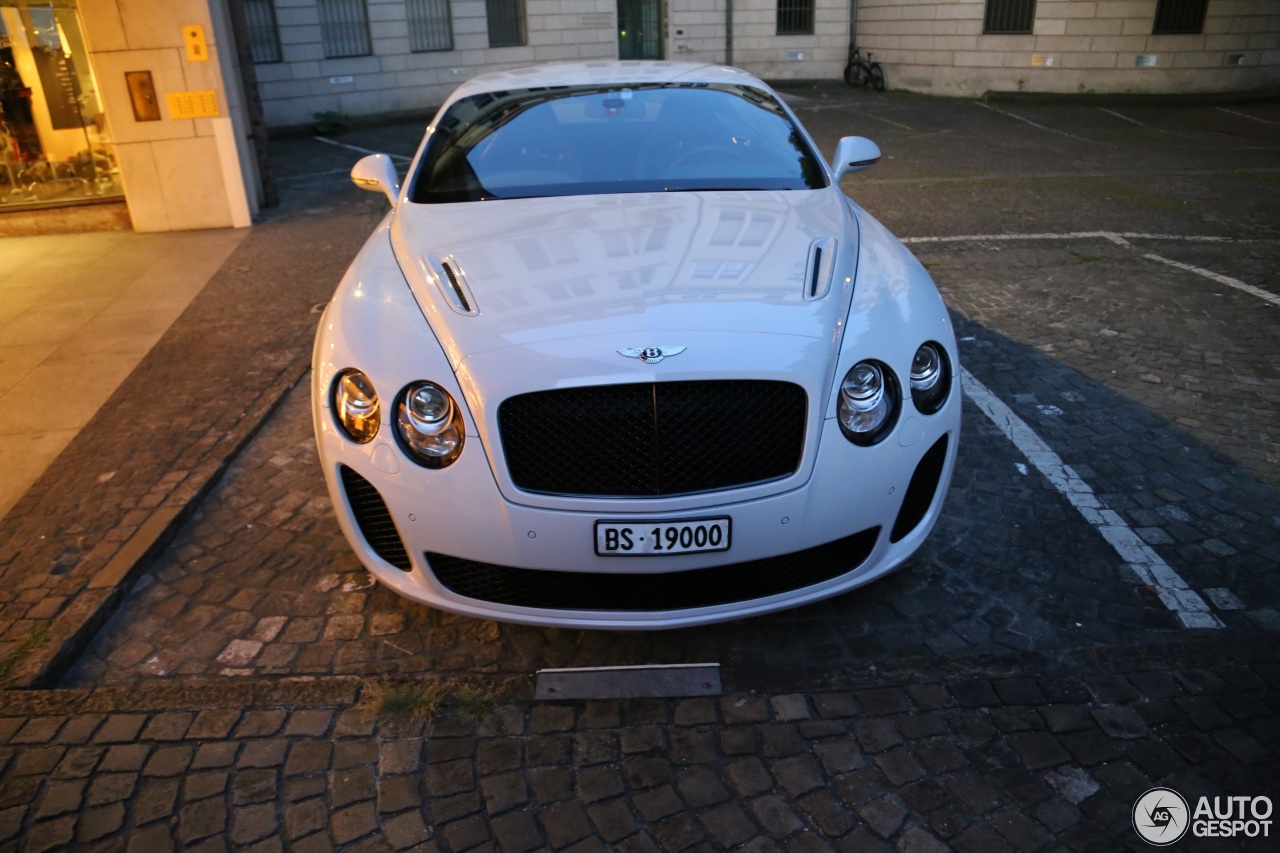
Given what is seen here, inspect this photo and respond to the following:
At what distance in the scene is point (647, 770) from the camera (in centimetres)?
261

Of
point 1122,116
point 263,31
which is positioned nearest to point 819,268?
point 1122,116

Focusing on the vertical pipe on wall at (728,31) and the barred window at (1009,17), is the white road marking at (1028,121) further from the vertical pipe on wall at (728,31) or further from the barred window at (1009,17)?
the vertical pipe on wall at (728,31)

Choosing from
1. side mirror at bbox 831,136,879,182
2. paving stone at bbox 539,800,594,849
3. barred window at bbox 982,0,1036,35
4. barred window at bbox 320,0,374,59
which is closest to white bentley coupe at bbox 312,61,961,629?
paving stone at bbox 539,800,594,849

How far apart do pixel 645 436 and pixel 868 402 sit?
0.69 metres

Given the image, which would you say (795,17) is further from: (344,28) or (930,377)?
(930,377)

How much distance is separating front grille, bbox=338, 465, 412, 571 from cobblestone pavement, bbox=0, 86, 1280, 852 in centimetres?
38

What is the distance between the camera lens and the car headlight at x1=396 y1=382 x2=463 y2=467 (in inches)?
109

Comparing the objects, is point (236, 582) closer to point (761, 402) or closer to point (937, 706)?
point (761, 402)

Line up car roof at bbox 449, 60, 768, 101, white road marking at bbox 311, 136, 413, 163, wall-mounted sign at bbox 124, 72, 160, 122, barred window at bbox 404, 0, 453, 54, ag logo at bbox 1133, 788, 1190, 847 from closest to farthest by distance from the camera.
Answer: ag logo at bbox 1133, 788, 1190, 847 → car roof at bbox 449, 60, 768, 101 → wall-mounted sign at bbox 124, 72, 160, 122 → white road marking at bbox 311, 136, 413, 163 → barred window at bbox 404, 0, 453, 54

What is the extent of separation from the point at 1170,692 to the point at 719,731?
133 cm

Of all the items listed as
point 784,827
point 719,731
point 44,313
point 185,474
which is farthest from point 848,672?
point 44,313

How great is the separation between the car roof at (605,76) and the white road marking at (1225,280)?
390cm

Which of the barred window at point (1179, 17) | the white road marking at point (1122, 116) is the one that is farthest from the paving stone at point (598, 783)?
the barred window at point (1179, 17)

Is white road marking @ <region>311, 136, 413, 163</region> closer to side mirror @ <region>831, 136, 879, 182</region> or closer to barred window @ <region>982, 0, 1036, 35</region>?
side mirror @ <region>831, 136, 879, 182</region>
